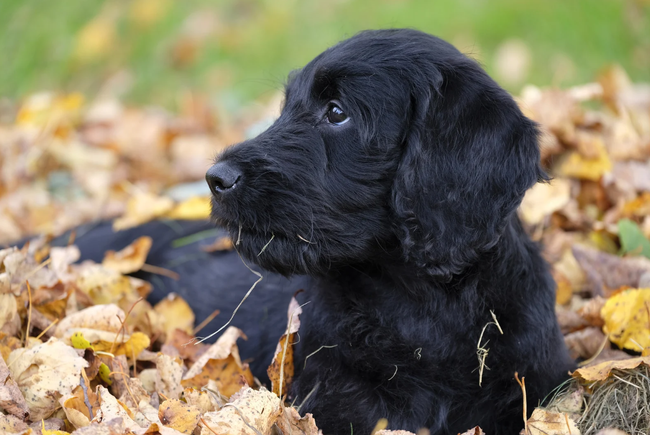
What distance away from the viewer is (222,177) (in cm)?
251

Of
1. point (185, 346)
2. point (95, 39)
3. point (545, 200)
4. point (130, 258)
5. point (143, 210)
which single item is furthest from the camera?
point (95, 39)

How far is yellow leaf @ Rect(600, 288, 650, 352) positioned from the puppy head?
2.71ft

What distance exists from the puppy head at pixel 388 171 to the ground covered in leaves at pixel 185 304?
0.44 meters

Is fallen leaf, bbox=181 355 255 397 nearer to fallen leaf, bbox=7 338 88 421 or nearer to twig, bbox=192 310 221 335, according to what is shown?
fallen leaf, bbox=7 338 88 421

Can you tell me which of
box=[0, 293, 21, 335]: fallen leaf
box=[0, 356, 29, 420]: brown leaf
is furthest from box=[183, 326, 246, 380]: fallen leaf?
box=[0, 293, 21, 335]: fallen leaf

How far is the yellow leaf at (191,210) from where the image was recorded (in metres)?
4.59

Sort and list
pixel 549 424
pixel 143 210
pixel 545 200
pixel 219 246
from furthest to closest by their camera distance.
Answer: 1. pixel 143 210
2. pixel 545 200
3. pixel 219 246
4. pixel 549 424

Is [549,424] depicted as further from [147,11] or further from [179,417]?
[147,11]

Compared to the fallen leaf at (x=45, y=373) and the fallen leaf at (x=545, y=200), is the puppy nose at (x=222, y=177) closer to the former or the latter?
the fallen leaf at (x=45, y=373)

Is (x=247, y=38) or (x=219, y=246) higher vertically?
(x=247, y=38)

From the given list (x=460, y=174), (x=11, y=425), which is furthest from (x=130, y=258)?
(x=460, y=174)

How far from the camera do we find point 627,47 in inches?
329

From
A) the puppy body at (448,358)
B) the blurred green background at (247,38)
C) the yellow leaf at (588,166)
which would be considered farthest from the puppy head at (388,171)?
the blurred green background at (247,38)

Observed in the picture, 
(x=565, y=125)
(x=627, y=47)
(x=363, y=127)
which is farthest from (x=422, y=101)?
(x=627, y=47)
